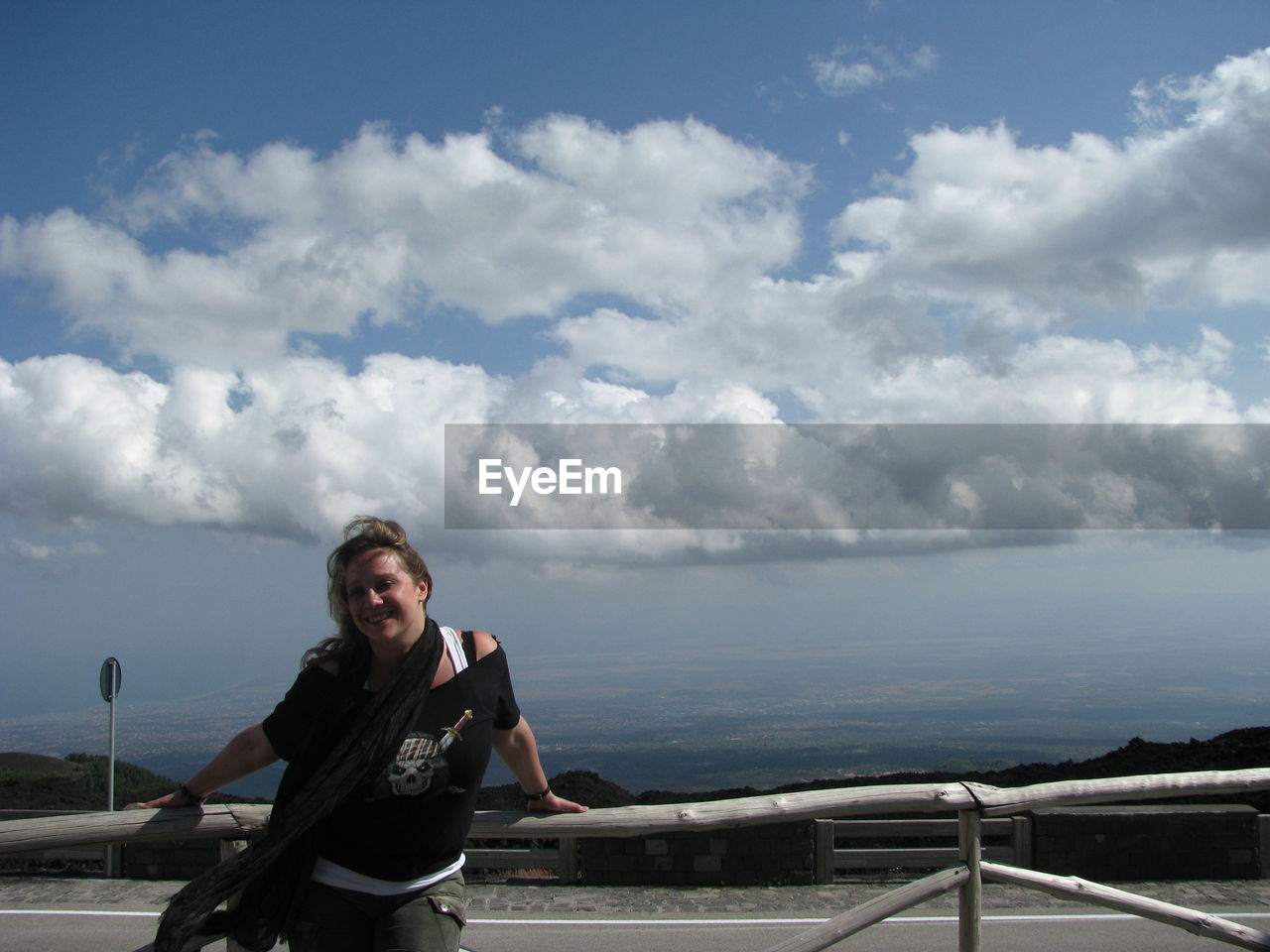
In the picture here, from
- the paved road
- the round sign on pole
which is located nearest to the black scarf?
the paved road

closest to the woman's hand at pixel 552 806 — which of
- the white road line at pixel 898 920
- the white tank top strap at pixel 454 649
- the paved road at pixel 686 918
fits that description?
the white tank top strap at pixel 454 649

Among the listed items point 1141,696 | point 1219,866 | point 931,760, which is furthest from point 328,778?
point 1141,696

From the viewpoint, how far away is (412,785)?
2391 mm

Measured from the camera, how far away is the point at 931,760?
9531cm

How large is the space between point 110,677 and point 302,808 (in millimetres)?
10614

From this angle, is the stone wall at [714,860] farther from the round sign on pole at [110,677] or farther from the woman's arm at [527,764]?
the woman's arm at [527,764]

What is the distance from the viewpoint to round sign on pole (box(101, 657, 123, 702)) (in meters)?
11.4

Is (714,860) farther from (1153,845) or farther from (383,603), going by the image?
(383,603)

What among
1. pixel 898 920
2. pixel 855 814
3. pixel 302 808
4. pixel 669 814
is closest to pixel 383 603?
pixel 302 808

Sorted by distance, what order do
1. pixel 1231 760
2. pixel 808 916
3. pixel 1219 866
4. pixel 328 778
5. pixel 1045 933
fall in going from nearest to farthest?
pixel 328 778 < pixel 1045 933 < pixel 808 916 < pixel 1219 866 < pixel 1231 760

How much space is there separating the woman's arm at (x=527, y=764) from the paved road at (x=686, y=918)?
5.16m

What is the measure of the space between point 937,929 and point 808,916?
119 cm

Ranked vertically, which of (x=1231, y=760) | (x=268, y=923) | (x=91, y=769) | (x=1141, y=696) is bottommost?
(x=1141, y=696)

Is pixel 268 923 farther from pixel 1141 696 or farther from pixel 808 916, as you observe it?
pixel 1141 696
